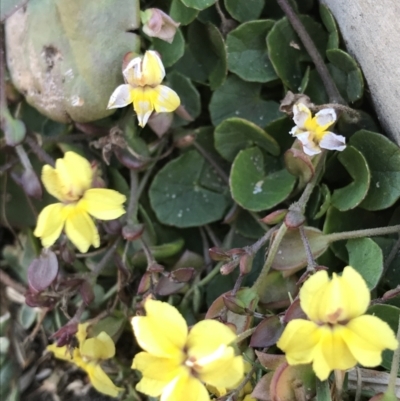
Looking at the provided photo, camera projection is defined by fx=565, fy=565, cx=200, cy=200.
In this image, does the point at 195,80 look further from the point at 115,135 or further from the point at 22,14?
the point at 22,14

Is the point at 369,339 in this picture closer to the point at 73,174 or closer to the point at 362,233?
the point at 362,233

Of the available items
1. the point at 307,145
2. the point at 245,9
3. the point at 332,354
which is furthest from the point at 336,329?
the point at 245,9

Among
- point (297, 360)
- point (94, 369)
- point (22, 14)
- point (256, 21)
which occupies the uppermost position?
point (22, 14)

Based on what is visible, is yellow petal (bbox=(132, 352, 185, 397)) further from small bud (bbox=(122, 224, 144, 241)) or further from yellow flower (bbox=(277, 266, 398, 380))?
small bud (bbox=(122, 224, 144, 241))

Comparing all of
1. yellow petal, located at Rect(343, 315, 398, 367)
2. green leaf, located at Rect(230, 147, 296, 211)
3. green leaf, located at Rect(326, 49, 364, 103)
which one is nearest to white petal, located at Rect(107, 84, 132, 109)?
green leaf, located at Rect(230, 147, 296, 211)

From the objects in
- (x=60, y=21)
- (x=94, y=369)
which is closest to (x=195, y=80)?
(x=60, y=21)

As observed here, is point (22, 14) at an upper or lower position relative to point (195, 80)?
upper
